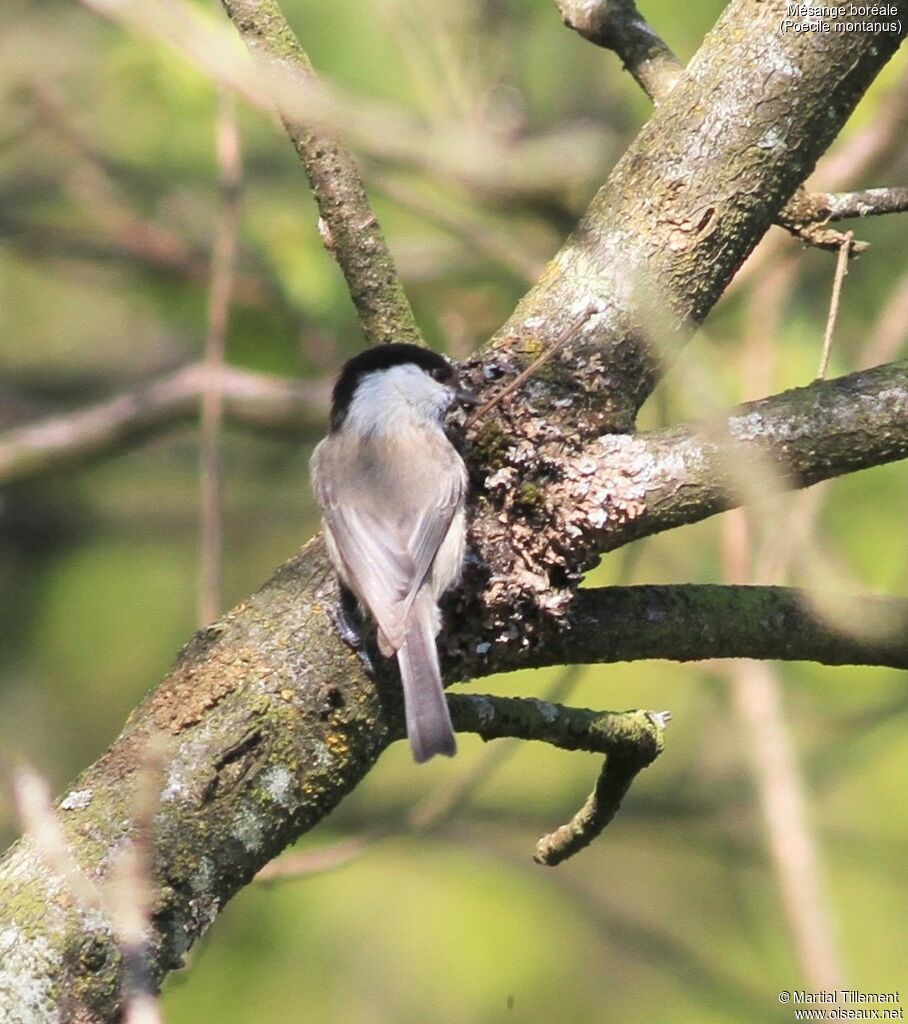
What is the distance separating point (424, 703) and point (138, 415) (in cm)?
299

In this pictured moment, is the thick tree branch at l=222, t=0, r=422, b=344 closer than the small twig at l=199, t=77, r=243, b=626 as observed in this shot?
Yes

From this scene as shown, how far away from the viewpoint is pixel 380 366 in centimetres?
279

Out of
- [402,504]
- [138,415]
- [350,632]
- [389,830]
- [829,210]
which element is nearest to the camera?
[350,632]

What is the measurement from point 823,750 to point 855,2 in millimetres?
3863

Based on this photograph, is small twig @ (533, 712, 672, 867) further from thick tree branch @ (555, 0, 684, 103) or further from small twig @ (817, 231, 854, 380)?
thick tree branch @ (555, 0, 684, 103)

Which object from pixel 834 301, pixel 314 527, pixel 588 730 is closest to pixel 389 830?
pixel 588 730

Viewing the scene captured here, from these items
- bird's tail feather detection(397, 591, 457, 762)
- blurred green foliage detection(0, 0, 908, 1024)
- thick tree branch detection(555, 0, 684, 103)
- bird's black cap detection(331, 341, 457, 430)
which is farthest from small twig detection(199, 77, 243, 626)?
bird's tail feather detection(397, 591, 457, 762)

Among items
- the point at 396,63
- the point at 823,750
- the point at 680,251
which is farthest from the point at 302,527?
the point at 680,251

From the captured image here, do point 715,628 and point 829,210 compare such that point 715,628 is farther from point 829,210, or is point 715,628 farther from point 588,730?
point 829,210

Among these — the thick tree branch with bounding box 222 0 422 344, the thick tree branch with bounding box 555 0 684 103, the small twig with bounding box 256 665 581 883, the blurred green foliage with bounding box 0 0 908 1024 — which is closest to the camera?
the thick tree branch with bounding box 222 0 422 344

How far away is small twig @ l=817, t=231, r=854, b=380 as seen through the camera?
2232mm

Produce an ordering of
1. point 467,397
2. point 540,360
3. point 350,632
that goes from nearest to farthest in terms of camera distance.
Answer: point 350,632 < point 540,360 < point 467,397

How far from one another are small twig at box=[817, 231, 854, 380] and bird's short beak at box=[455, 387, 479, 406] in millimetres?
565

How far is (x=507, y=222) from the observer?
4961 mm
